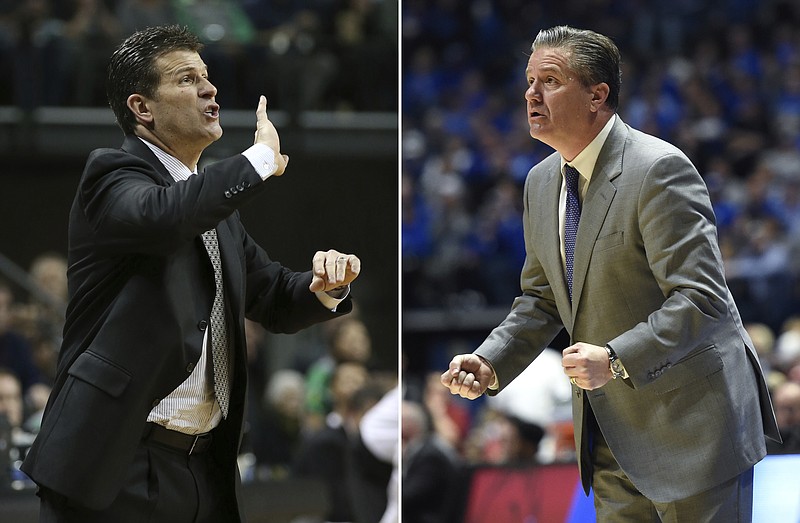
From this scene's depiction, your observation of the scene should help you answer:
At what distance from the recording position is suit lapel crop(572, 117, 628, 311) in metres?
2.66

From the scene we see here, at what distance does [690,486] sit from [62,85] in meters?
8.34

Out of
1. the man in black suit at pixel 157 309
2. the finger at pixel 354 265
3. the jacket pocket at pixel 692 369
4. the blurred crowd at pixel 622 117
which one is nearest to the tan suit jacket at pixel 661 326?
the jacket pocket at pixel 692 369

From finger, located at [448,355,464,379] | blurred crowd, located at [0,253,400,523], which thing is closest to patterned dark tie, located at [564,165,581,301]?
finger, located at [448,355,464,379]

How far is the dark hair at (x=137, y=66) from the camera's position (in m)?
2.72

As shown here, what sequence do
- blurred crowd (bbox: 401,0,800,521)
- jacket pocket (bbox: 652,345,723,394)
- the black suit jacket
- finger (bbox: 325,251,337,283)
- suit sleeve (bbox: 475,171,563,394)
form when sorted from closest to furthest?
the black suit jacket < jacket pocket (bbox: 652,345,723,394) < finger (bbox: 325,251,337,283) < suit sleeve (bbox: 475,171,563,394) < blurred crowd (bbox: 401,0,800,521)

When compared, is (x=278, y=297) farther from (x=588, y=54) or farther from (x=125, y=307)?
(x=588, y=54)

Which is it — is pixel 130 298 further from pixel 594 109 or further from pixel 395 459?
pixel 395 459

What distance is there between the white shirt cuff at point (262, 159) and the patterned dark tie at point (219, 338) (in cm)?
28

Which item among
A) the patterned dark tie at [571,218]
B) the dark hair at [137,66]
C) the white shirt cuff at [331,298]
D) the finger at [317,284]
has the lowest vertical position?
the white shirt cuff at [331,298]

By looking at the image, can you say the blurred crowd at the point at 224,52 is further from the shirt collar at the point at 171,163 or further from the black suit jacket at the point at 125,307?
the black suit jacket at the point at 125,307

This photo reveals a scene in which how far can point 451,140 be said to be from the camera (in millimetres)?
11008

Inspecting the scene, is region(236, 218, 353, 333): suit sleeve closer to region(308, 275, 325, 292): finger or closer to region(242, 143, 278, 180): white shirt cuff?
region(308, 275, 325, 292): finger

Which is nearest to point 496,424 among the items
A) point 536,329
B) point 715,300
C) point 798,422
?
point 798,422

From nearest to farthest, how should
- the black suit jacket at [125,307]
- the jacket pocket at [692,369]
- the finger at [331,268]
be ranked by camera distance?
1. the black suit jacket at [125,307]
2. the jacket pocket at [692,369]
3. the finger at [331,268]
